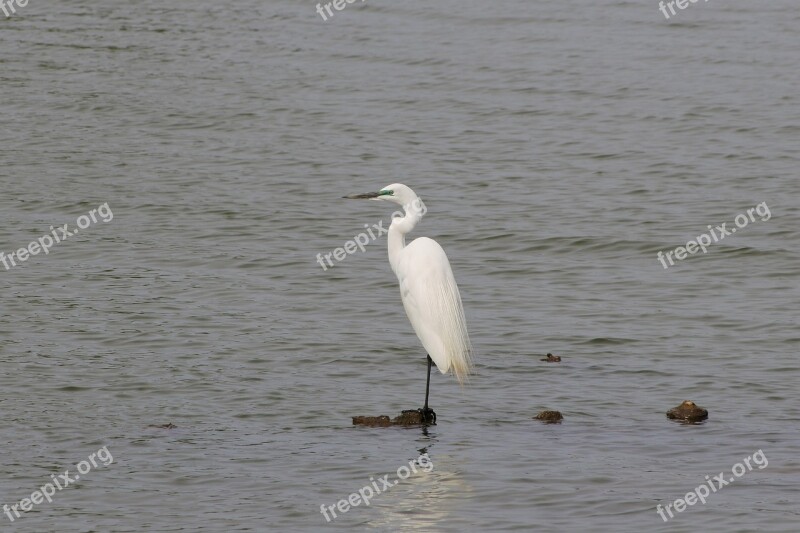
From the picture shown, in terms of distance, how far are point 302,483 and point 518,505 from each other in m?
1.49

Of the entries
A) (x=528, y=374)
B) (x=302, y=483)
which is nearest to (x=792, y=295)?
(x=528, y=374)

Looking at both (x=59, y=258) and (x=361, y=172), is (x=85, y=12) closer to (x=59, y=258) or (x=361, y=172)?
(x=361, y=172)

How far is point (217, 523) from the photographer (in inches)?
341

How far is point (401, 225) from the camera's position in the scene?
10875 millimetres

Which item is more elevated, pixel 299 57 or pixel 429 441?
pixel 299 57

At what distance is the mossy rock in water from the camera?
10406 mm
